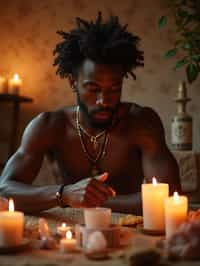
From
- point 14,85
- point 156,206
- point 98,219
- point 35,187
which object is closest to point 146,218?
point 156,206

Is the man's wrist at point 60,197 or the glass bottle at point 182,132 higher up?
the glass bottle at point 182,132

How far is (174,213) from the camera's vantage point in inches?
35.1

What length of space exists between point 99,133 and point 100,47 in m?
0.33

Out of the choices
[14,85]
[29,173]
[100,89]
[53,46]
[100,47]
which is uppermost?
[53,46]

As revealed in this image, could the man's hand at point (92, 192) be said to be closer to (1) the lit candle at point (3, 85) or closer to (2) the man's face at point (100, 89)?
(2) the man's face at point (100, 89)

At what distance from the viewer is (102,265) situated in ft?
2.42

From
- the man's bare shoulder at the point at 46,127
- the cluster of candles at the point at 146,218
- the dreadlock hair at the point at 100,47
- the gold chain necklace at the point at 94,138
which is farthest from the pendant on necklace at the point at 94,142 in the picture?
the cluster of candles at the point at 146,218

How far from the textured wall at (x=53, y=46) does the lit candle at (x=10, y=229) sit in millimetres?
2277

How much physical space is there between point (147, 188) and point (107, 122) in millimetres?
642

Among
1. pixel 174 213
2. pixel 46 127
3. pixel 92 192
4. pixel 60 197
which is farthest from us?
pixel 46 127

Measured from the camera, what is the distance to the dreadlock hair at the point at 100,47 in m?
1.56

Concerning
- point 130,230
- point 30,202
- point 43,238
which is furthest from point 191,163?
point 43,238

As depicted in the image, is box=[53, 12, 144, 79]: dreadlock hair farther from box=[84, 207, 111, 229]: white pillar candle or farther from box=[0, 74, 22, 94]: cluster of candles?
box=[0, 74, 22, 94]: cluster of candles

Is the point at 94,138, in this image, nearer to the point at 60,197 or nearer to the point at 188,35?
the point at 60,197
